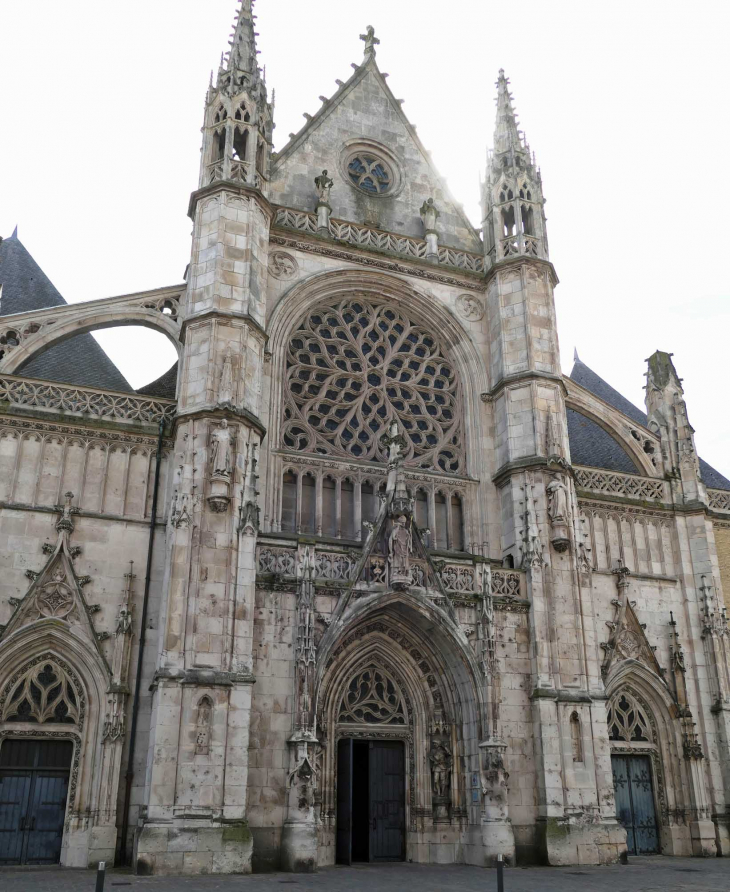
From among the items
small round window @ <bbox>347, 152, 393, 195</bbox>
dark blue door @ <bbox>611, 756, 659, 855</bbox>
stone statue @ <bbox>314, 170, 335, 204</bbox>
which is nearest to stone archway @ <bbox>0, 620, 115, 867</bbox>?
dark blue door @ <bbox>611, 756, 659, 855</bbox>

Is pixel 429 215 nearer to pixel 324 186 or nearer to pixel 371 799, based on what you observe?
pixel 324 186

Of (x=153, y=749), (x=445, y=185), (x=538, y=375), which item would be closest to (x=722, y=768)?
(x=538, y=375)

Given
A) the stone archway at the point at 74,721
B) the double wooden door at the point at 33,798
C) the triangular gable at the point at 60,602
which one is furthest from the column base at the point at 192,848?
the triangular gable at the point at 60,602

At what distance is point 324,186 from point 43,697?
1204cm

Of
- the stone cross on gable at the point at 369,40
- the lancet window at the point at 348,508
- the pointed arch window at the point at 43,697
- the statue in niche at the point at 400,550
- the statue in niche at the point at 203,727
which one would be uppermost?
the stone cross on gable at the point at 369,40

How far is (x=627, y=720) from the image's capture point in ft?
57.4

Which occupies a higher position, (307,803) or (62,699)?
(62,699)

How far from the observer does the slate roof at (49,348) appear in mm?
18719

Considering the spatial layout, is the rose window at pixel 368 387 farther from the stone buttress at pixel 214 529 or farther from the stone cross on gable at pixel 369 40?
the stone cross on gable at pixel 369 40

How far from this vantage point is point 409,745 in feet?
51.1

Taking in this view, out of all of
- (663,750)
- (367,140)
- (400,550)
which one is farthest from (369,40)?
(663,750)

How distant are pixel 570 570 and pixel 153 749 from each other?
8221 mm

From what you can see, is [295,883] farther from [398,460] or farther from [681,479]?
[681,479]

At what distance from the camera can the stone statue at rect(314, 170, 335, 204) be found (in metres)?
19.5
